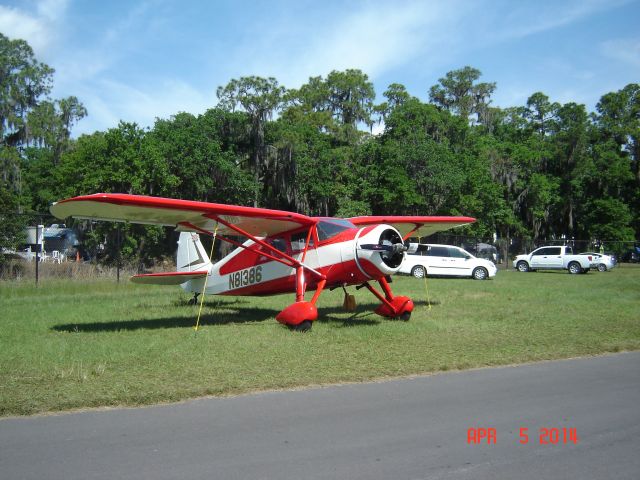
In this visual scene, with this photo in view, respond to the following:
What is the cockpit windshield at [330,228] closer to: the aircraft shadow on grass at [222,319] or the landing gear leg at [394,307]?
the landing gear leg at [394,307]

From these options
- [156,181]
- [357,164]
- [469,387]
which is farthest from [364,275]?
[357,164]

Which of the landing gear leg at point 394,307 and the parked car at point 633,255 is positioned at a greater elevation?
the parked car at point 633,255

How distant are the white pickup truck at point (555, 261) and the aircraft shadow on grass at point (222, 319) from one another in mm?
22942

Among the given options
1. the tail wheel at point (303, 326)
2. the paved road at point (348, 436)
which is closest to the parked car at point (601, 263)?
the tail wheel at point (303, 326)

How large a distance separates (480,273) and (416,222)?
14460 millimetres

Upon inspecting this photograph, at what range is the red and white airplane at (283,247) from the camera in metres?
10.2

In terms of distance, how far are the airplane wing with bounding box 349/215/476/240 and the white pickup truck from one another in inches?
832

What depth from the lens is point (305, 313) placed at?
10703 millimetres

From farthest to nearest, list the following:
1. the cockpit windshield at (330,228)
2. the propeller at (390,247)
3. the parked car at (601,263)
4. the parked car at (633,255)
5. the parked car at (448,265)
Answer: the parked car at (633,255) < the parked car at (601,263) < the parked car at (448,265) < the cockpit windshield at (330,228) < the propeller at (390,247)

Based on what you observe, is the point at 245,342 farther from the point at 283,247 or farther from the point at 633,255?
the point at 633,255

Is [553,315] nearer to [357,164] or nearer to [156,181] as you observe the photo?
[156,181]

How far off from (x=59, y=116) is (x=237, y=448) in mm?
45403
